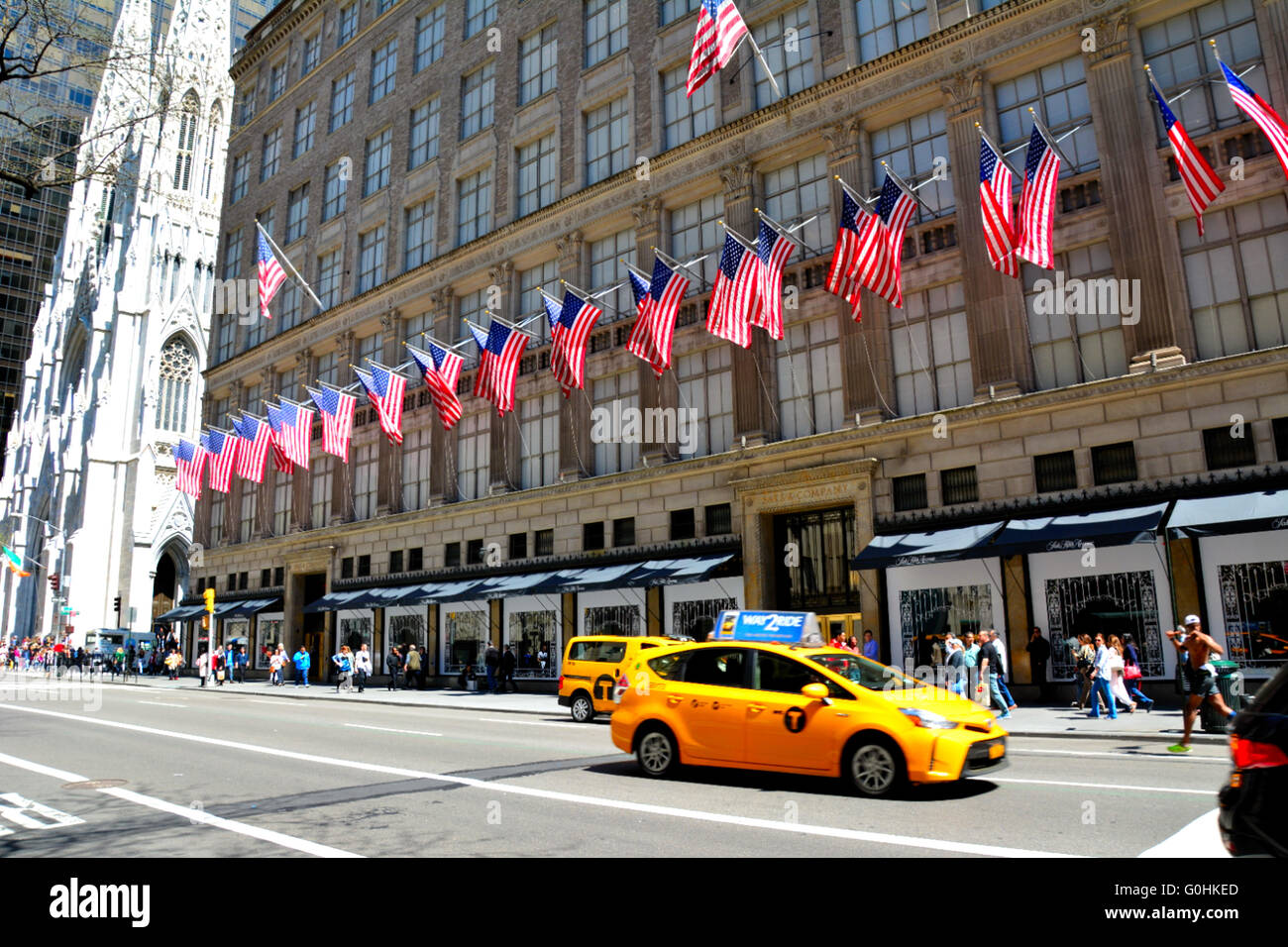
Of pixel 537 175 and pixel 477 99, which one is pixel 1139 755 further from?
pixel 477 99

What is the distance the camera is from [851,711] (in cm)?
940

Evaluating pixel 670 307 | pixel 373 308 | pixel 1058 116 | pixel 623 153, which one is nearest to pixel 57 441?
pixel 373 308

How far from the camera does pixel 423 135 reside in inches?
1602

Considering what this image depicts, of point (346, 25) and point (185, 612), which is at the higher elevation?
point (346, 25)

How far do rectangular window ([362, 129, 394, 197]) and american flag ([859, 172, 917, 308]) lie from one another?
27.9m

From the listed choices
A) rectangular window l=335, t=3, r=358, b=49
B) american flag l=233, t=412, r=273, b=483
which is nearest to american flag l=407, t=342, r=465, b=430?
american flag l=233, t=412, r=273, b=483

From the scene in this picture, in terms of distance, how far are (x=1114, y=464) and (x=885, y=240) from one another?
7.27 m

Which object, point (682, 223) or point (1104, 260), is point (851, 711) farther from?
point (682, 223)

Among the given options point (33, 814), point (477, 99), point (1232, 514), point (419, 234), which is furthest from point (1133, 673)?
point (477, 99)

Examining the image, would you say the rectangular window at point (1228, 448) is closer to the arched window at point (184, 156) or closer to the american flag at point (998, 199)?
the american flag at point (998, 199)

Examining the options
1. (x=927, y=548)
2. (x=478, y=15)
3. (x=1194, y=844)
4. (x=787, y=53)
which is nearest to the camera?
(x=1194, y=844)

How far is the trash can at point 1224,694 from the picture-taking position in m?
13.7

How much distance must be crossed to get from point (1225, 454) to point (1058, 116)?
966 centimetres

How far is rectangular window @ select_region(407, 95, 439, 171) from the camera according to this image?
132 feet
